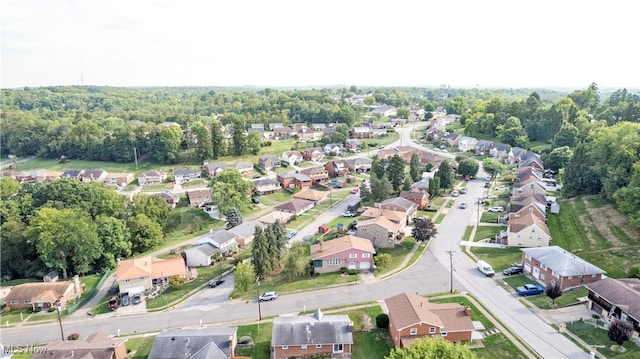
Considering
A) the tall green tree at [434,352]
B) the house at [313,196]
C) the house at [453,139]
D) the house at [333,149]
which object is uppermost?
the house at [453,139]

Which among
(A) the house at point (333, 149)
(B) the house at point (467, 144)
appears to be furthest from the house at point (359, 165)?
(B) the house at point (467, 144)

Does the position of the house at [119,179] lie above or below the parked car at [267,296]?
above

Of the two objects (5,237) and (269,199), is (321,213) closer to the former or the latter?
(269,199)

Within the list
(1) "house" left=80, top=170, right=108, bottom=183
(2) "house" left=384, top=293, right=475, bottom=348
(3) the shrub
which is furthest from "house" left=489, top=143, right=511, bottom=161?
(1) "house" left=80, top=170, right=108, bottom=183

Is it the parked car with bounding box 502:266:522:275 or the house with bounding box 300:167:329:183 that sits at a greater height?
the house with bounding box 300:167:329:183

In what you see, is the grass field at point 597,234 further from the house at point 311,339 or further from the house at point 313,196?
the house at point 313,196

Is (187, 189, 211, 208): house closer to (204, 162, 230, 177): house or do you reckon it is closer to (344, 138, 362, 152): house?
(204, 162, 230, 177): house

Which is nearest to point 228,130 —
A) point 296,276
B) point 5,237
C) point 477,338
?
point 5,237
